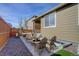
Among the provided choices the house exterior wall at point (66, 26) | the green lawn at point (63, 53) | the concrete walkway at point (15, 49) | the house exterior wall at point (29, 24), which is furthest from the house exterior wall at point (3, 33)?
the green lawn at point (63, 53)

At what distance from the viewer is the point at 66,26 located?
15.5 ft

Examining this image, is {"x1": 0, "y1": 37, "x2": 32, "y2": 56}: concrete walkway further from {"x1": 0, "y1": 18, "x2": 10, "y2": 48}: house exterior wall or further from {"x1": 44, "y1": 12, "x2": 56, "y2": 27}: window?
{"x1": 44, "y1": 12, "x2": 56, "y2": 27}: window

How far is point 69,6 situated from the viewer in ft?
15.3

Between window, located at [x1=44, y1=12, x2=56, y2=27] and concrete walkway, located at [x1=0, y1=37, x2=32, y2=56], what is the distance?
2.71 ft

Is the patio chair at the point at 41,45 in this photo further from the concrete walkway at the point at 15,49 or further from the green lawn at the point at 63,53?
the green lawn at the point at 63,53

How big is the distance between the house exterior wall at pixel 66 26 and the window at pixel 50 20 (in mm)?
81

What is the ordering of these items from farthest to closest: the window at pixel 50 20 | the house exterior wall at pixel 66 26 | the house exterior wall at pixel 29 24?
1. the window at pixel 50 20
2. the house exterior wall at pixel 29 24
3. the house exterior wall at pixel 66 26

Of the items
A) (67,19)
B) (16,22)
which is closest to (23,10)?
(16,22)

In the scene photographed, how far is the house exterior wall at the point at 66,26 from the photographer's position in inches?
Result: 181

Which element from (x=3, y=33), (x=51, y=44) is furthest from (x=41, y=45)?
(x=3, y=33)

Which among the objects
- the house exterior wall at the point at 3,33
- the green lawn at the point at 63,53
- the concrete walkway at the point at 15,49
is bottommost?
the green lawn at the point at 63,53

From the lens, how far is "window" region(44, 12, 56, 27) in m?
4.86

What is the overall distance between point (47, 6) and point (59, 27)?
2.00ft

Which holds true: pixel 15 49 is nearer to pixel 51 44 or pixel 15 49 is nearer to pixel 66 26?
pixel 51 44
